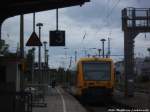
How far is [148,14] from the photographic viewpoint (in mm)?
58844

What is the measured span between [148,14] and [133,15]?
2844 millimetres

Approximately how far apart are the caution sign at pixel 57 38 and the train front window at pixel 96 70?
11.9 m

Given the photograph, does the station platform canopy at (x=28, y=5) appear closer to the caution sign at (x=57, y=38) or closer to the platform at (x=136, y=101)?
the caution sign at (x=57, y=38)

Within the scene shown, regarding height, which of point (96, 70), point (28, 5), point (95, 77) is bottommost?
point (95, 77)

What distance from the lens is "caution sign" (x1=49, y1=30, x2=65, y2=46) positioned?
28.0 metres

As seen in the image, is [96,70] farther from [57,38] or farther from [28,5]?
[28,5]

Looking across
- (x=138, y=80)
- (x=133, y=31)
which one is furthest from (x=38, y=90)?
(x=138, y=80)

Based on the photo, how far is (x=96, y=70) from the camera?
1593 inches

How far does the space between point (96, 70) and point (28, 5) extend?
20931mm

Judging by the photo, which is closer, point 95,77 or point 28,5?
point 28,5

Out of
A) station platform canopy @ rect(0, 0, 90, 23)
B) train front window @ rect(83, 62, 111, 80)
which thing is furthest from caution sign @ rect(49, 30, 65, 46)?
train front window @ rect(83, 62, 111, 80)

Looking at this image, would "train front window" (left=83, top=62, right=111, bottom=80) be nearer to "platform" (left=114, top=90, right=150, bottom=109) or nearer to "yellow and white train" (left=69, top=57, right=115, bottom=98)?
"yellow and white train" (left=69, top=57, right=115, bottom=98)

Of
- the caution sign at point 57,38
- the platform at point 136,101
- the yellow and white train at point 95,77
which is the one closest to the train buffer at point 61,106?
the yellow and white train at point 95,77

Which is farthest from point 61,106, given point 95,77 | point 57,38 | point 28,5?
point 28,5
